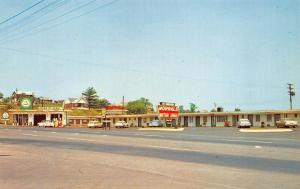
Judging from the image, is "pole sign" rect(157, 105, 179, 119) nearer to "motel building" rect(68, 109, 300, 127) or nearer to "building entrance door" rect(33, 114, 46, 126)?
"motel building" rect(68, 109, 300, 127)

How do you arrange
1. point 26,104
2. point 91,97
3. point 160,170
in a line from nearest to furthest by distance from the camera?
point 160,170, point 26,104, point 91,97

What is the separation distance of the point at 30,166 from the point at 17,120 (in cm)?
11312

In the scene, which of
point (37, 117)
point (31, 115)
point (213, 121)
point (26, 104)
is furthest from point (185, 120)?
point (31, 115)

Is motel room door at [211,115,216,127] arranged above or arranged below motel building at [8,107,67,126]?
below

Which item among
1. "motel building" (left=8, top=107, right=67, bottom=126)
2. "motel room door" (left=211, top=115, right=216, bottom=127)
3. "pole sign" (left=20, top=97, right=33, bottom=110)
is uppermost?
"pole sign" (left=20, top=97, right=33, bottom=110)

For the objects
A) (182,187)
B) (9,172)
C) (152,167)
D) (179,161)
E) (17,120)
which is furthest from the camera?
(17,120)

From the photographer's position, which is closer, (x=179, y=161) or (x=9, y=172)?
(x=9, y=172)

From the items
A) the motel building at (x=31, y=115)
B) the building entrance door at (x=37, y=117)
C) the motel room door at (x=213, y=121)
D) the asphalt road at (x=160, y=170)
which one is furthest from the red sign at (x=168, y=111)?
the building entrance door at (x=37, y=117)

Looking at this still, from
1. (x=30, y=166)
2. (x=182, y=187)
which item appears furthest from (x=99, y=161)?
(x=182, y=187)

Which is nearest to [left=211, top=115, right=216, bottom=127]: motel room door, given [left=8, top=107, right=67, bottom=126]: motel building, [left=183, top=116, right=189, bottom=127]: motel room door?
[left=183, top=116, right=189, bottom=127]: motel room door

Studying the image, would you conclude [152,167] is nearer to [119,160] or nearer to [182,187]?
[119,160]

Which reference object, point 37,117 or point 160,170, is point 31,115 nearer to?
point 37,117

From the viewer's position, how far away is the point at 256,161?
1652 centimetres

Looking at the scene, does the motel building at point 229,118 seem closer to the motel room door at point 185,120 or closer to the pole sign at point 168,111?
the motel room door at point 185,120
